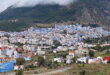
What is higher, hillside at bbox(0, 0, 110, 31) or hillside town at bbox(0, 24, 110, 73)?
hillside at bbox(0, 0, 110, 31)

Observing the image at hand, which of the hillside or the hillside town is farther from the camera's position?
the hillside

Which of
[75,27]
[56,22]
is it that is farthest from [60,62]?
[56,22]

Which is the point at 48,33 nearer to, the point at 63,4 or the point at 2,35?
the point at 2,35

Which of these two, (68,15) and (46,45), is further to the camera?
(68,15)

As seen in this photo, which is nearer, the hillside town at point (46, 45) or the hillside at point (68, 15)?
the hillside town at point (46, 45)

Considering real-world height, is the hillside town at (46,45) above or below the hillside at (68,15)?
below
